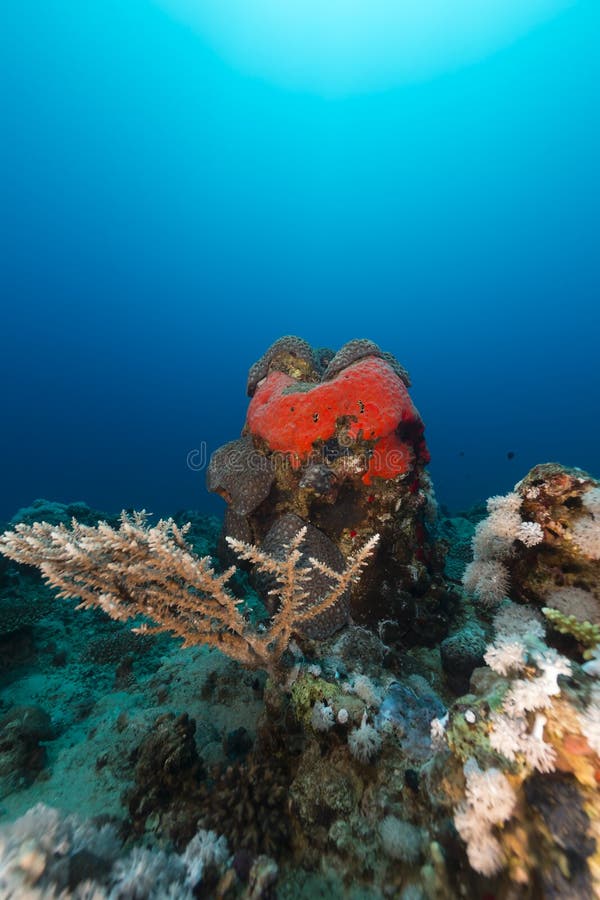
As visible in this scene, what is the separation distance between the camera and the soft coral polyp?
542 cm

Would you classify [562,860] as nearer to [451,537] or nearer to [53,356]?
[451,537]

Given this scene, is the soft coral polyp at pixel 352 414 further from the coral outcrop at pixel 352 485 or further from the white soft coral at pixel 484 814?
the white soft coral at pixel 484 814

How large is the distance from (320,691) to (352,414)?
12.2 ft

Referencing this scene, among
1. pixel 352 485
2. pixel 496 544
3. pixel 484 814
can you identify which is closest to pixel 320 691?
pixel 484 814

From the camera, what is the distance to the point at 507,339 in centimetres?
11725

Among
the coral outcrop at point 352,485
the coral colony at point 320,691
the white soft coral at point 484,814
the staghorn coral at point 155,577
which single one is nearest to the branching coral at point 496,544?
the coral colony at point 320,691

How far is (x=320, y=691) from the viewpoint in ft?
10.7

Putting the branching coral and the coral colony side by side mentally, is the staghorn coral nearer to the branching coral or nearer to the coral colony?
the coral colony

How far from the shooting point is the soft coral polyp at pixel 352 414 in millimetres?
5422

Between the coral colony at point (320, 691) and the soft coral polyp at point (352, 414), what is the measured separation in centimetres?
4

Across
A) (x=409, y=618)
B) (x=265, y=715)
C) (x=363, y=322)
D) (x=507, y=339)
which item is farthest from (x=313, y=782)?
(x=507, y=339)

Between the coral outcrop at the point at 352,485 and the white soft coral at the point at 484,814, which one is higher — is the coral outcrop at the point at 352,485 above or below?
above

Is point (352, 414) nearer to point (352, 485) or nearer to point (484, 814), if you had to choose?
point (352, 485)

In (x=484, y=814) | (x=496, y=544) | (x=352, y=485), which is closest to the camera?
(x=484, y=814)
